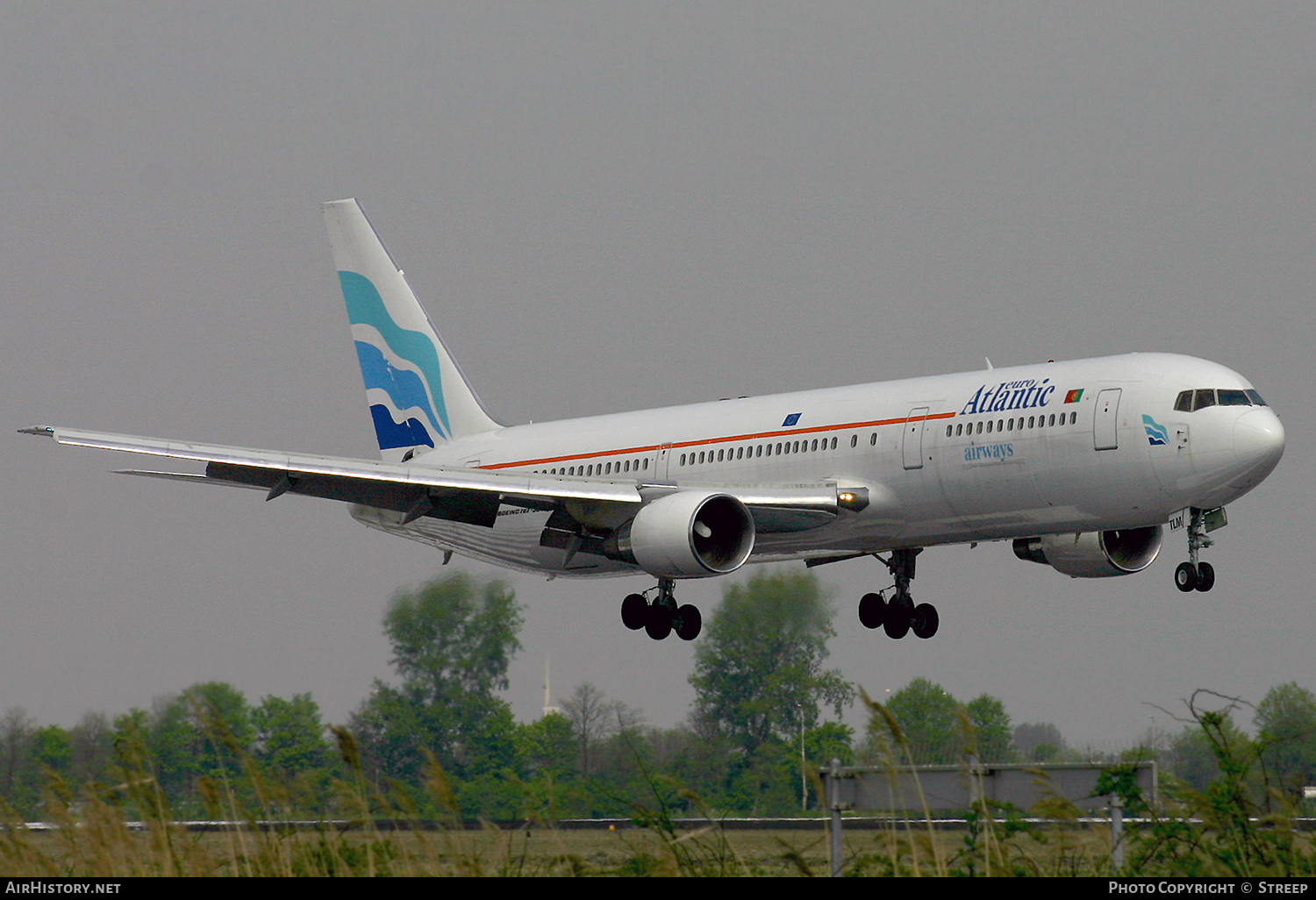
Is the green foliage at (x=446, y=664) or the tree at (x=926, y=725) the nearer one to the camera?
the tree at (x=926, y=725)

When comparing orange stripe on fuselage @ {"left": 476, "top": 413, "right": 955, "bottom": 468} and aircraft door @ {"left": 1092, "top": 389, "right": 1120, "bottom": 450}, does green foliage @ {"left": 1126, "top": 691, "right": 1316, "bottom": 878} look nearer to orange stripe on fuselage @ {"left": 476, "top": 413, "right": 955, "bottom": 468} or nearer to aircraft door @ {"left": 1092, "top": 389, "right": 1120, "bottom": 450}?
aircraft door @ {"left": 1092, "top": 389, "right": 1120, "bottom": 450}

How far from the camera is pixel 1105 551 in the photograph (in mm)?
34156

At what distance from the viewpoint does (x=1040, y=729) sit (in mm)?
39062

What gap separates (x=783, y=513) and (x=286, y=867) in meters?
19.3

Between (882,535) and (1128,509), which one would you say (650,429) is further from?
(1128,509)

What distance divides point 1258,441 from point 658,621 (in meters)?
13.6

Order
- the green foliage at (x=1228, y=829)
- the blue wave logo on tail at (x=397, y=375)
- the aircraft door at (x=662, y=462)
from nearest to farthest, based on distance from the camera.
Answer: the green foliage at (x=1228, y=829) < the aircraft door at (x=662, y=462) < the blue wave logo on tail at (x=397, y=375)

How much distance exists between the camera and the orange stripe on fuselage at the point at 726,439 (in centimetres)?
3178

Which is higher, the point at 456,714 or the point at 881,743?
the point at 456,714

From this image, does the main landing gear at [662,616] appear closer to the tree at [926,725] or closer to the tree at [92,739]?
the tree at [926,725]

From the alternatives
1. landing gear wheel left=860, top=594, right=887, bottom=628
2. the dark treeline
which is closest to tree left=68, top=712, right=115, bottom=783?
the dark treeline

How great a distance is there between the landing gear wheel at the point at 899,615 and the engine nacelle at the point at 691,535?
6463 millimetres

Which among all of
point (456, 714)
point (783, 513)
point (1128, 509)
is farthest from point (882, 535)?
point (456, 714)

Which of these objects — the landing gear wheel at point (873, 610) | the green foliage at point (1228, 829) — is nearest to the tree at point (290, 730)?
the landing gear wheel at point (873, 610)
